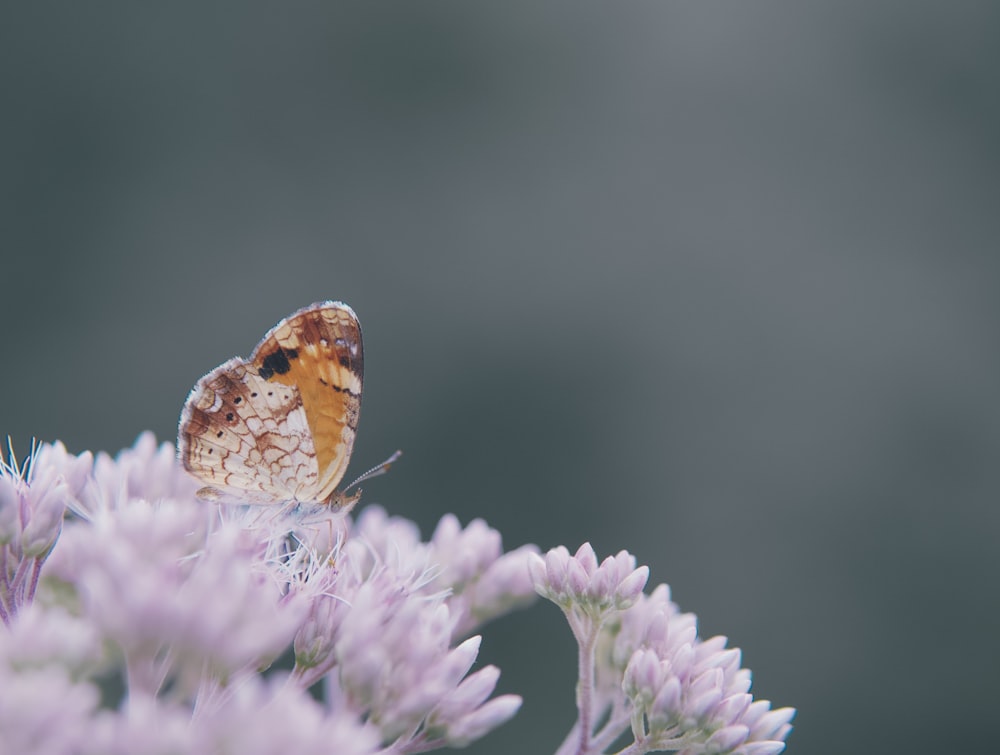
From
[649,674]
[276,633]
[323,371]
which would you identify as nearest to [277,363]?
[323,371]

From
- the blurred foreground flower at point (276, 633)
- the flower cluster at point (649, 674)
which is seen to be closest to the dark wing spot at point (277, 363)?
the blurred foreground flower at point (276, 633)

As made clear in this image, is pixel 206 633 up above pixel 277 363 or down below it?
below

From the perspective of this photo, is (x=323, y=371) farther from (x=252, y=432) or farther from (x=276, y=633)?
(x=276, y=633)

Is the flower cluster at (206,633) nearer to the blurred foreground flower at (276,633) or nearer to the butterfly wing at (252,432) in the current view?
the blurred foreground flower at (276,633)

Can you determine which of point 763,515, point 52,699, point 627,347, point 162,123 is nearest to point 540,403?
point 627,347

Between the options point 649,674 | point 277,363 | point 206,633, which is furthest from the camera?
point 277,363

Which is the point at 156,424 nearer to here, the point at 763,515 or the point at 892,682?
the point at 763,515
